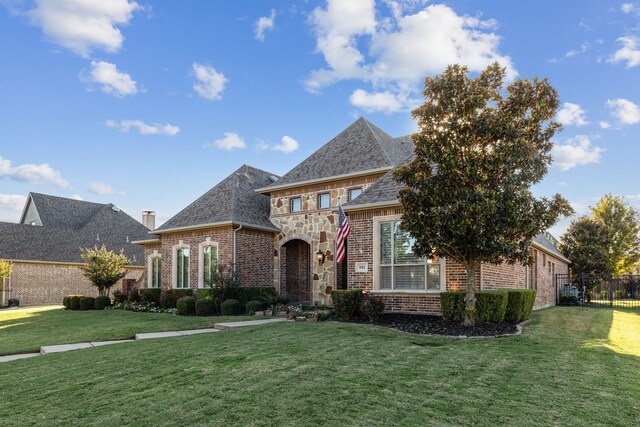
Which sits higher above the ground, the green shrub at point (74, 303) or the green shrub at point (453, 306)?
the green shrub at point (453, 306)

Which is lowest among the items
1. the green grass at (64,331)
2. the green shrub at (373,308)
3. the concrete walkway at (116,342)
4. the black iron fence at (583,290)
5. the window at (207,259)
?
the black iron fence at (583,290)

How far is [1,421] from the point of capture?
167 inches

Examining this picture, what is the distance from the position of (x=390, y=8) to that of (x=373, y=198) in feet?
18.9

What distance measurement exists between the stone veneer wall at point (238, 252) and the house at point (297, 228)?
0.14 ft

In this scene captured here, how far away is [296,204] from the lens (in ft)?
63.3

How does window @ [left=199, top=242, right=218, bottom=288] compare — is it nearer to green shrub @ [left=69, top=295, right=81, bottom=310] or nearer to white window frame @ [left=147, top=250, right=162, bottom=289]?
white window frame @ [left=147, top=250, right=162, bottom=289]

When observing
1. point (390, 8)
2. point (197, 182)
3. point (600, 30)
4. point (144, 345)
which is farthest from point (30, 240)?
point (600, 30)

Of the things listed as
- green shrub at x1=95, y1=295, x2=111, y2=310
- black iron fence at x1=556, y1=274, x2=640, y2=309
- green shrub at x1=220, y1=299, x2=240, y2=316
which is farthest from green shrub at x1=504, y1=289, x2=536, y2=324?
green shrub at x1=95, y1=295, x2=111, y2=310

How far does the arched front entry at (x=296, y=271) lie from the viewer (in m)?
19.5

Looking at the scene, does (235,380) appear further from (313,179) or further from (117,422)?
(313,179)

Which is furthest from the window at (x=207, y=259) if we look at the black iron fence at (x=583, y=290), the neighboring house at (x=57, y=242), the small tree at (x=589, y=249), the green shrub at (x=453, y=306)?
the small tree at (x=589, y=249)

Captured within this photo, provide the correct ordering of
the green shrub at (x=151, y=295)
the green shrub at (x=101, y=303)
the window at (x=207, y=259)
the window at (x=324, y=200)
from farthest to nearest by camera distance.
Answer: the green shrub at (x=101, y=303), the green shrub at (x=151, y=295), the window at (x=207, y=259), the window at (x=324, y=200)

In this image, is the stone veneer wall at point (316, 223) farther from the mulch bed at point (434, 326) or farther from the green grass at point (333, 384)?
the green grass at point (333, 384)

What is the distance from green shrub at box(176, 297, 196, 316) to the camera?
16.2 metres
